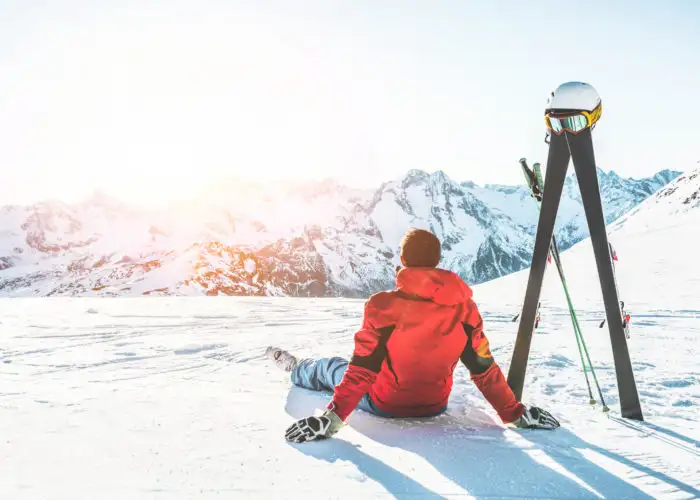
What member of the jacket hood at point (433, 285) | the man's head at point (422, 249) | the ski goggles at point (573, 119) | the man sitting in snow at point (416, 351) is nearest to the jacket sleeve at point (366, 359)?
the man sitting in snow at point (416, 351)

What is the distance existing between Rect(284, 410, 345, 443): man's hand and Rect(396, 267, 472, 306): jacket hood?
0.99 meters

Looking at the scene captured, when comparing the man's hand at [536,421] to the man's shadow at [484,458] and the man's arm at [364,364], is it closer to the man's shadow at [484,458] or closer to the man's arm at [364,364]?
the man's shadow at [484,458]

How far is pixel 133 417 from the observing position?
3.65 m

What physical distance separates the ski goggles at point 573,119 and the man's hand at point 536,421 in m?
2.19

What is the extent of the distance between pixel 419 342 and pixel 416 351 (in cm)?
7

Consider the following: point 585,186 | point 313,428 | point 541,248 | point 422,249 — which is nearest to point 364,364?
point 313,428

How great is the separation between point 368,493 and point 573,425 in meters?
1.93

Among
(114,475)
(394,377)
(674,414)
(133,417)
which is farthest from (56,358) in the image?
(674,414)

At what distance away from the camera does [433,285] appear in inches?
128

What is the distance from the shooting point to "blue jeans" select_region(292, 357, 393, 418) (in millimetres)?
4266

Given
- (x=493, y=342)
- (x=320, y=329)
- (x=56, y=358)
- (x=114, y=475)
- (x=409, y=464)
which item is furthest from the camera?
(x=320, y=329)

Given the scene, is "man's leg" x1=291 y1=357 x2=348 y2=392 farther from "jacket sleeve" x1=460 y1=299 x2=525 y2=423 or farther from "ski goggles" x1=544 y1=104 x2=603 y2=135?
"ski goggles" x1=544 y1=104 x2=603 y2=135

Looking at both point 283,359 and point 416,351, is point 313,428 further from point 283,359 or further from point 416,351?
point 283,359

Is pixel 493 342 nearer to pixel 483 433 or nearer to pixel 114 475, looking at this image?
Answer: pixel 483 433
